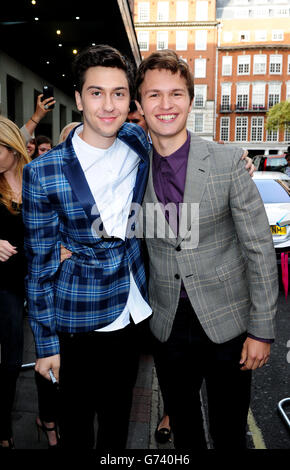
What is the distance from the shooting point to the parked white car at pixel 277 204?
6555mm

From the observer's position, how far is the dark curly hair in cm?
179

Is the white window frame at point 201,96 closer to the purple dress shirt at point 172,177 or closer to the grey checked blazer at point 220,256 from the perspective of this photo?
the purple dress shirt at point 172,177

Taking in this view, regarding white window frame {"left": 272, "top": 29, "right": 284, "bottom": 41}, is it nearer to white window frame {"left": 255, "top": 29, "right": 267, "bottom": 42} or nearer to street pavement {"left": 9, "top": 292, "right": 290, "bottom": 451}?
white window frame {"left": 255, "top": 29, "right": 267, "bottom": 42}

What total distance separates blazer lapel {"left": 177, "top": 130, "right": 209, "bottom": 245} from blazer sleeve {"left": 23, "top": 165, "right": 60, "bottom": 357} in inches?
23.8

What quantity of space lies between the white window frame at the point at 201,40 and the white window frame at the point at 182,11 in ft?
7.82

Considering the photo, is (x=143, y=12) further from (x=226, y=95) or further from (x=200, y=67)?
(x=226, y=95)

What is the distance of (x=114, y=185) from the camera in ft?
6.07

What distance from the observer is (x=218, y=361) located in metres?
1.94

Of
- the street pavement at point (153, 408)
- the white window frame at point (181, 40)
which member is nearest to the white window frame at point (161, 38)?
the white window frame at point (181, 40)

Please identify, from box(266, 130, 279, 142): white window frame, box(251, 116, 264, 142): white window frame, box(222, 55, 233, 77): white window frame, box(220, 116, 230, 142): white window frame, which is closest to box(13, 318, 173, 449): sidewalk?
box(220, 116, 230, 142): white window frame

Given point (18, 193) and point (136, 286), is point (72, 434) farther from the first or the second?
point (18, 193)

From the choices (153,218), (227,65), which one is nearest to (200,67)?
(227,65)

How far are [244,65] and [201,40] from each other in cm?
641
